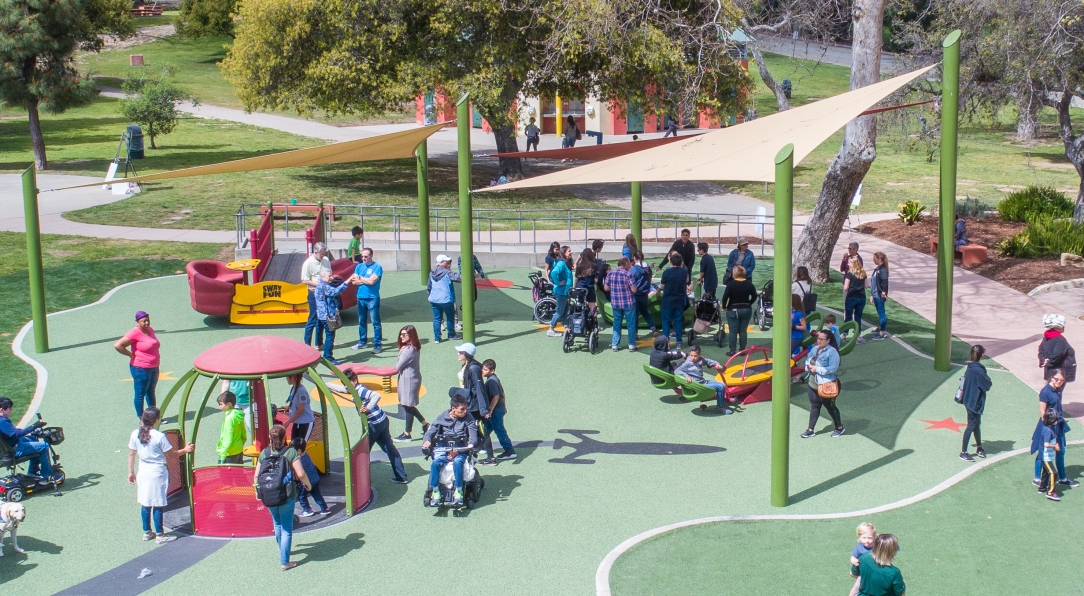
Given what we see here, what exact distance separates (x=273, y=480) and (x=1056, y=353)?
30.3 feet

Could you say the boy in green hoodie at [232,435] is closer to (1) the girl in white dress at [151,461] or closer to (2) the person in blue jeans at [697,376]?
(1) the girl in white dress at [151,461]

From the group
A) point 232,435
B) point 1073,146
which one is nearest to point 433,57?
point 1073,146

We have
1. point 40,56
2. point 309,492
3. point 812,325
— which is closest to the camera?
point 309,492

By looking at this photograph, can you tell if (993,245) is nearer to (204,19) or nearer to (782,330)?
(782,330)

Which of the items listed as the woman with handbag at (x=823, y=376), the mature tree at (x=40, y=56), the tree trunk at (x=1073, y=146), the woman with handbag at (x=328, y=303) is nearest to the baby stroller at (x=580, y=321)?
the woman with handbag at (x=328, y=303)

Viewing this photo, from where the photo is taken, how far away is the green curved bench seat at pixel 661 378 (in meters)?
13.6

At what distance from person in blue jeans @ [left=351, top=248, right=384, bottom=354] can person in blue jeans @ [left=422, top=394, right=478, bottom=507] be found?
5996mm

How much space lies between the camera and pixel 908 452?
40.7ft

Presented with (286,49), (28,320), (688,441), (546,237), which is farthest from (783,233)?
(286,49)

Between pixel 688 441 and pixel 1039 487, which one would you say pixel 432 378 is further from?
pixel 1039 487

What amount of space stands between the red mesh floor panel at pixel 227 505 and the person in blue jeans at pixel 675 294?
25.4 ft

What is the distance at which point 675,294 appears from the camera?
16.2 m

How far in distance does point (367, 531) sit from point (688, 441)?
431 centimetres

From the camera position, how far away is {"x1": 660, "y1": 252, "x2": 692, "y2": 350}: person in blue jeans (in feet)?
52.9
